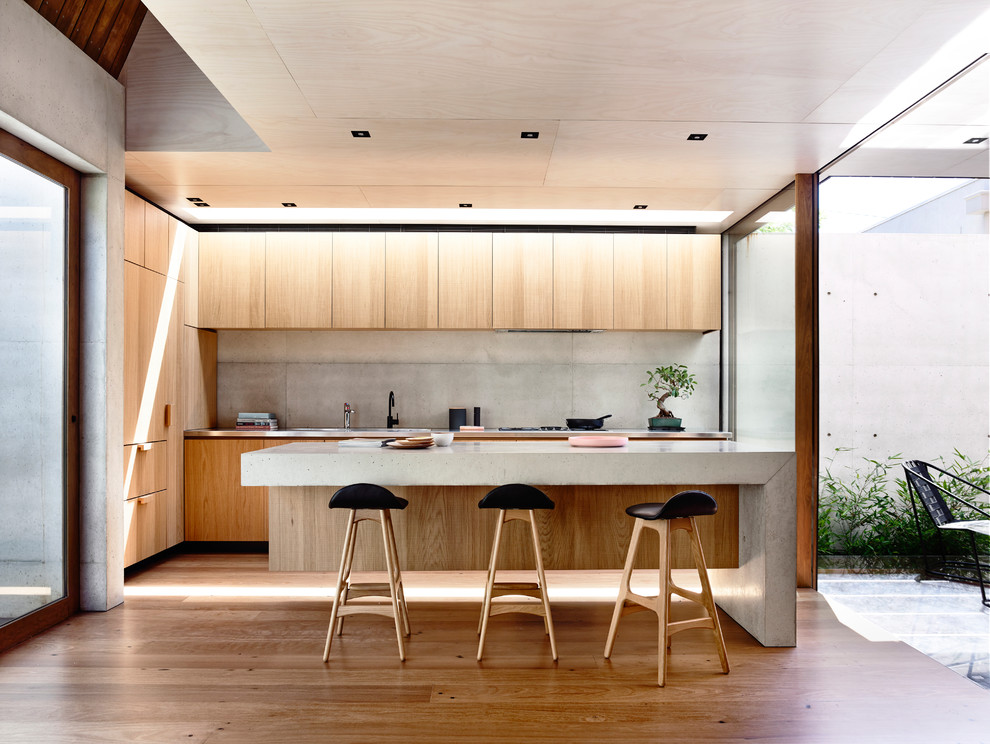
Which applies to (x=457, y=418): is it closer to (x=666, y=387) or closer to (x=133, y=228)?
(x=666, y=387)

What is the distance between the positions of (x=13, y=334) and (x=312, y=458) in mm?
1573

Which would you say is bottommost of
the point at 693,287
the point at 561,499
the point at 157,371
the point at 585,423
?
the point at 561,499

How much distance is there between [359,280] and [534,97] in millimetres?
2773

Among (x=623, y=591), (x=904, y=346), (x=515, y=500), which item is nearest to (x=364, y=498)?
(x=515, y=500)

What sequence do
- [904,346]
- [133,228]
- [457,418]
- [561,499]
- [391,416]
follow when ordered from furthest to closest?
[391,416]
[457,418]
[904,346]
[133,228]
[561,499]

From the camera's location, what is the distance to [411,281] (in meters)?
5.71

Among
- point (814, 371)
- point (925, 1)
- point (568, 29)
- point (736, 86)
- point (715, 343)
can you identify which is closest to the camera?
point (925, 1)

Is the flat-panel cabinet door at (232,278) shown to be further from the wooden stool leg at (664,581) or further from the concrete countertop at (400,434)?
the wooden stool leg at (664,581)

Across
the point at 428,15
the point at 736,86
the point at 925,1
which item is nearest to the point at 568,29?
the point at 428,15

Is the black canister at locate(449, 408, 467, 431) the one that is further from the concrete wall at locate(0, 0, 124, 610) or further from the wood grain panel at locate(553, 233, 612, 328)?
the concrete wall at locate(0, 0, 124, 610)

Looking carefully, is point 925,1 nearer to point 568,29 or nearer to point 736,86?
point 736,86

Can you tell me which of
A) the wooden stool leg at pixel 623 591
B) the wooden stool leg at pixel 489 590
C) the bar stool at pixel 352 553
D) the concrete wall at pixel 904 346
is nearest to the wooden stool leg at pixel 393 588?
the bar stool at pixel 352 553

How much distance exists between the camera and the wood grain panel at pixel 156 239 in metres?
4.81

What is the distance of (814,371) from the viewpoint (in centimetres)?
446
